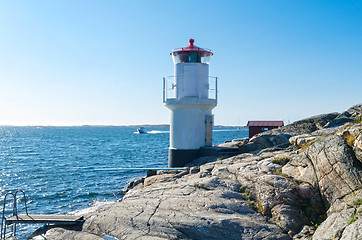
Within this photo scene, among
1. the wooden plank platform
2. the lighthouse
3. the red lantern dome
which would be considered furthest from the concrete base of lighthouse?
the wooden plank platform

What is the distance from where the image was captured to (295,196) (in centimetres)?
1128

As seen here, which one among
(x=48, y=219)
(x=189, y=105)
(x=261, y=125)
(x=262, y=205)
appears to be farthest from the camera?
(x=261, y=125)

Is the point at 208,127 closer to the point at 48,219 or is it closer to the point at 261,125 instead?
the point at 261,125

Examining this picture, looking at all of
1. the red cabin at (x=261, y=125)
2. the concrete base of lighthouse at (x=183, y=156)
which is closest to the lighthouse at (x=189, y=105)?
the concrete base of lighthouse at (x=183, y=156)

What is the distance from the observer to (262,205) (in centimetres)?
1118

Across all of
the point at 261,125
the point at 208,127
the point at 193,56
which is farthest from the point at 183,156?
the point at 261,125

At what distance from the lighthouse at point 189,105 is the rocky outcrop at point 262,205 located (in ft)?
25.3

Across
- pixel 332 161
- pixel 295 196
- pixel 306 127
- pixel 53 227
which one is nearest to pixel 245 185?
pixel 295 196

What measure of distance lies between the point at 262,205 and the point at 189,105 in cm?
1102

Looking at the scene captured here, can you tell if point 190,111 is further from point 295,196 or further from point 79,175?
point 79,175

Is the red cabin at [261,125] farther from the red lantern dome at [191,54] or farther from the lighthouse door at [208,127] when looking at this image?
the red lantern dome at [191,54]

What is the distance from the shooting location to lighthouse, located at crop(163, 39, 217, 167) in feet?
70.1

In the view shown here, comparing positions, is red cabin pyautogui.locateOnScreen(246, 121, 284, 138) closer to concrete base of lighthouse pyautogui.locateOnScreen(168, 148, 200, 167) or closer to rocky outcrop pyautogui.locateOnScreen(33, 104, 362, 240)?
concrete base of lighthouse pyautogui.locateOnScreen(168, 148, 200, 167)

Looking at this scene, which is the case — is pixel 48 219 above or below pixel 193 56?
below
